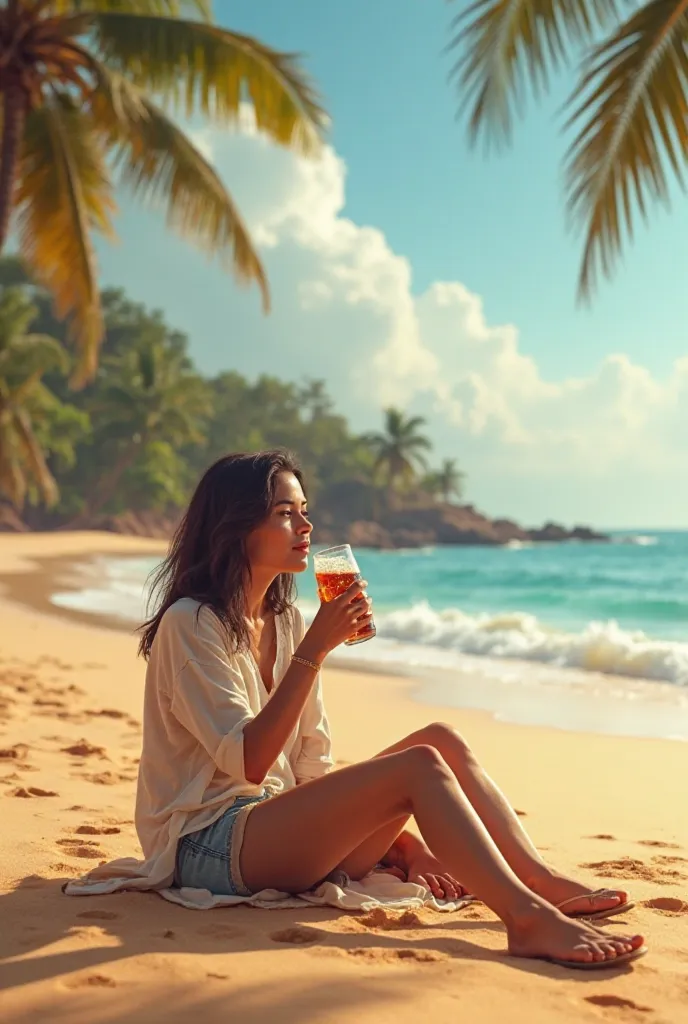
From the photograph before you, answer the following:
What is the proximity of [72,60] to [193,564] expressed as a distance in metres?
8.06

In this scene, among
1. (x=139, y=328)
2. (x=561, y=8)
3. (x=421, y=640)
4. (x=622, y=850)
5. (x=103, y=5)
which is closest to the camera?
(x=622, y=850)

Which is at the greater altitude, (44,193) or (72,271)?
(44,193)

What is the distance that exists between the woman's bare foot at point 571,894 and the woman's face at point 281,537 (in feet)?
3.49

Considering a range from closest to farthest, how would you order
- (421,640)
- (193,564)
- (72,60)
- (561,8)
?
(193,564) < (561,8) < (72,60) < (421,640)

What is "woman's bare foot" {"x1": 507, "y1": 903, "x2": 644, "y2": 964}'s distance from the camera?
2.38m

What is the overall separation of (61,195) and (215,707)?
8250 millimetres

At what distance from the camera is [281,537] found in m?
2.88

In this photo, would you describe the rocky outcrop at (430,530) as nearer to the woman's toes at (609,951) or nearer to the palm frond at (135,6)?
the palm frond at (135,6)

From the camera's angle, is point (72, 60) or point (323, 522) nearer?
point (72, 60)

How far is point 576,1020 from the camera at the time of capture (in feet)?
6.79

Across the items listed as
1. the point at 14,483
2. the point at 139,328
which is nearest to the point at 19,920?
the point at 14,483

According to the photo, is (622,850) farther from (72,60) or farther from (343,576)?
(72,60)

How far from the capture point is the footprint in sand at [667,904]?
3006 mm

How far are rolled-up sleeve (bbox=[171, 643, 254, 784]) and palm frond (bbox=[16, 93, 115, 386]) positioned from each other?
7.78 m
